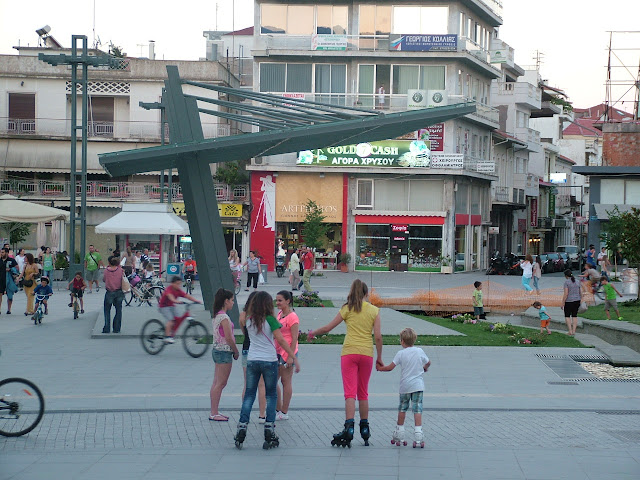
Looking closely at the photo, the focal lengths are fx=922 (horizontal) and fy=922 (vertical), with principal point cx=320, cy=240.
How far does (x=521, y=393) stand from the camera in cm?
1343

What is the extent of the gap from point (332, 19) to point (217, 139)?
112ft

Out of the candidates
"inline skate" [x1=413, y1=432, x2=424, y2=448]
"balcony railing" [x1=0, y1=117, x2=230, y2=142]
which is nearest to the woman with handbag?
"inline skate" [x1=413, y1=432, x2=424, y2=448]

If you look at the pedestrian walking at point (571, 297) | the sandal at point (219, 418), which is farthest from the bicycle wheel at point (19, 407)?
the pedestrian walking at point (571, 297)

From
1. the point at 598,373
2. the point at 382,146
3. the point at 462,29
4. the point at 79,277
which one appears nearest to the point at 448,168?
the point at 382,146

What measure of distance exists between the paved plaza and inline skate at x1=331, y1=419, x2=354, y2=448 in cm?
15

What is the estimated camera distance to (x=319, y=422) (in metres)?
11.1

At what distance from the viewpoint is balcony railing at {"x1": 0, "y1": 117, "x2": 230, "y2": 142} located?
52.9 metres

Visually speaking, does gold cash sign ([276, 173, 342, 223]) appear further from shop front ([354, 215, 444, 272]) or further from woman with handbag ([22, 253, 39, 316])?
woman with handbag ([22, 253, 39, 316])

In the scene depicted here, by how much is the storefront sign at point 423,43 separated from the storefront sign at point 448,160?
578 centimetres

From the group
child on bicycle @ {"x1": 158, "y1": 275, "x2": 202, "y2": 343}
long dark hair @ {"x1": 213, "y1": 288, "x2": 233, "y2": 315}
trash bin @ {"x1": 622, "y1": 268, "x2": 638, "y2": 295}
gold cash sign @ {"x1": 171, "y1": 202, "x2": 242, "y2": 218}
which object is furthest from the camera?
gold cash sign @ {"x1": 171, "y1": 202, "x2": 242, "y2": 218}

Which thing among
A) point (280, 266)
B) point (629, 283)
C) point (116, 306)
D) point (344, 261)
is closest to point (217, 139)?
point (116, 306)

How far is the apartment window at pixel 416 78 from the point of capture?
5088 cm

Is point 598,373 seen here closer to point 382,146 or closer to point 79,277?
point 79,277

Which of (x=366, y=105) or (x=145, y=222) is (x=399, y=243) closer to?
(x=366, y=105)
